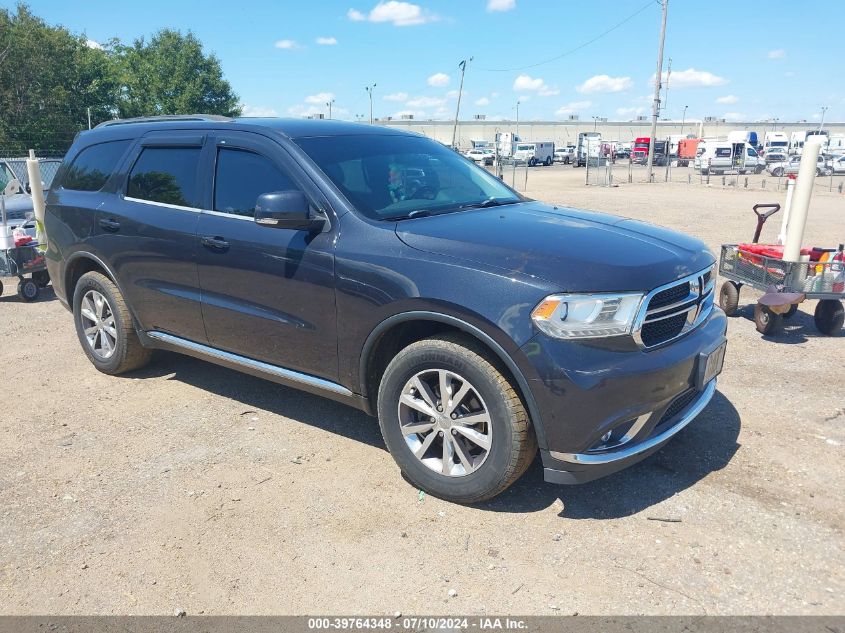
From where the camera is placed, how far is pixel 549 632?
2.59 m

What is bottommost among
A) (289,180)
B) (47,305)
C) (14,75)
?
(47,305)

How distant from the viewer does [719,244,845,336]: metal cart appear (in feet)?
20.2

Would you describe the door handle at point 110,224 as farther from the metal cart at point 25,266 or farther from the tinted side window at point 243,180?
the metal cart at point 25,266

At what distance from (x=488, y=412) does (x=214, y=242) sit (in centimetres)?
214

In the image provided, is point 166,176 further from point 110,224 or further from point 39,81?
point 39,81

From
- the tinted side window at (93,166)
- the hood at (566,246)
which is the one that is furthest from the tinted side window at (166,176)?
the hood at (566,246)

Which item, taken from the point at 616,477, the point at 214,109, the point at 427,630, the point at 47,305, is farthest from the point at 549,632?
the point at 214,109

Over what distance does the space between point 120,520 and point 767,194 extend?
89.8 feet

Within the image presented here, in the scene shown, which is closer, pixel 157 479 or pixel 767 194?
pixel 157 479

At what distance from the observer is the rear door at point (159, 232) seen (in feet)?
14.7

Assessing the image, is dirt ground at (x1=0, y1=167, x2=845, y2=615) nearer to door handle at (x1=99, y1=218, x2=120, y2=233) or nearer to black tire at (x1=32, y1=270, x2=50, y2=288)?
door handle at (x1=99, y1=218, x2=120, y2=233)

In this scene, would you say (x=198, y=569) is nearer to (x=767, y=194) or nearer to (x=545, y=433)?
(x=545, y=433)

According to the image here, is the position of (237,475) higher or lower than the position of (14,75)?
lower

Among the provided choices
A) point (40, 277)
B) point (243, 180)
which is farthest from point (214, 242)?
point (40, 277)
